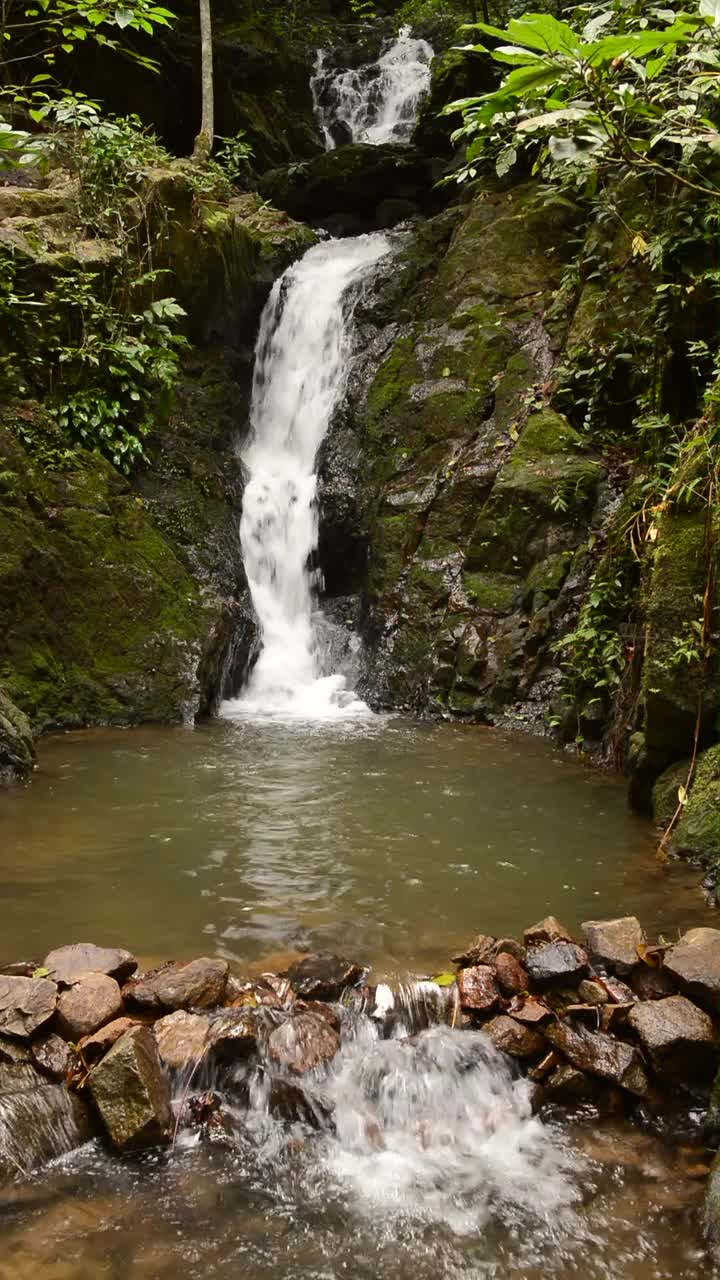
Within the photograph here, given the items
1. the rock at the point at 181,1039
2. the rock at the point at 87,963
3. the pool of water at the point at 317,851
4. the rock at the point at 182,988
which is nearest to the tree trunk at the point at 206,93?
the pool of water at the point at 317,851

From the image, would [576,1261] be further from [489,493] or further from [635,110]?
[489,493]

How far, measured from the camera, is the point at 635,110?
2627 mm

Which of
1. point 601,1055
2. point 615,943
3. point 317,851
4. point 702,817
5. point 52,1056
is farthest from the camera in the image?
point 317,851

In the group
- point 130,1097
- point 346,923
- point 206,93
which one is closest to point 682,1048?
point 346,923

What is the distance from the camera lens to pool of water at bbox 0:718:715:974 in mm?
3932

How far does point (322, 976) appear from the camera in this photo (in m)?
3.42

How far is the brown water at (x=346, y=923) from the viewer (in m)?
2.39

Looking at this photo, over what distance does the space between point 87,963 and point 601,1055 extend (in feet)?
6.21

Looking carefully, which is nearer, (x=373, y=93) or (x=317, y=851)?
(x=317, y=851)

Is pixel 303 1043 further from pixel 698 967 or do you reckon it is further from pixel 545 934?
pixel 698 967

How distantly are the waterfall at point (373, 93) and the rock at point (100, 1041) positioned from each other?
18352mm

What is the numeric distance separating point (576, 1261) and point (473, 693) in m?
6.42

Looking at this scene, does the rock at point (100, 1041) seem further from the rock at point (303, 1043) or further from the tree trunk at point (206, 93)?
the tree trunk at point (206, 93)

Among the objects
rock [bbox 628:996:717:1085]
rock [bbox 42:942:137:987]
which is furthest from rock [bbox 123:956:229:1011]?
rock [bbox 628:996:717:1085]
